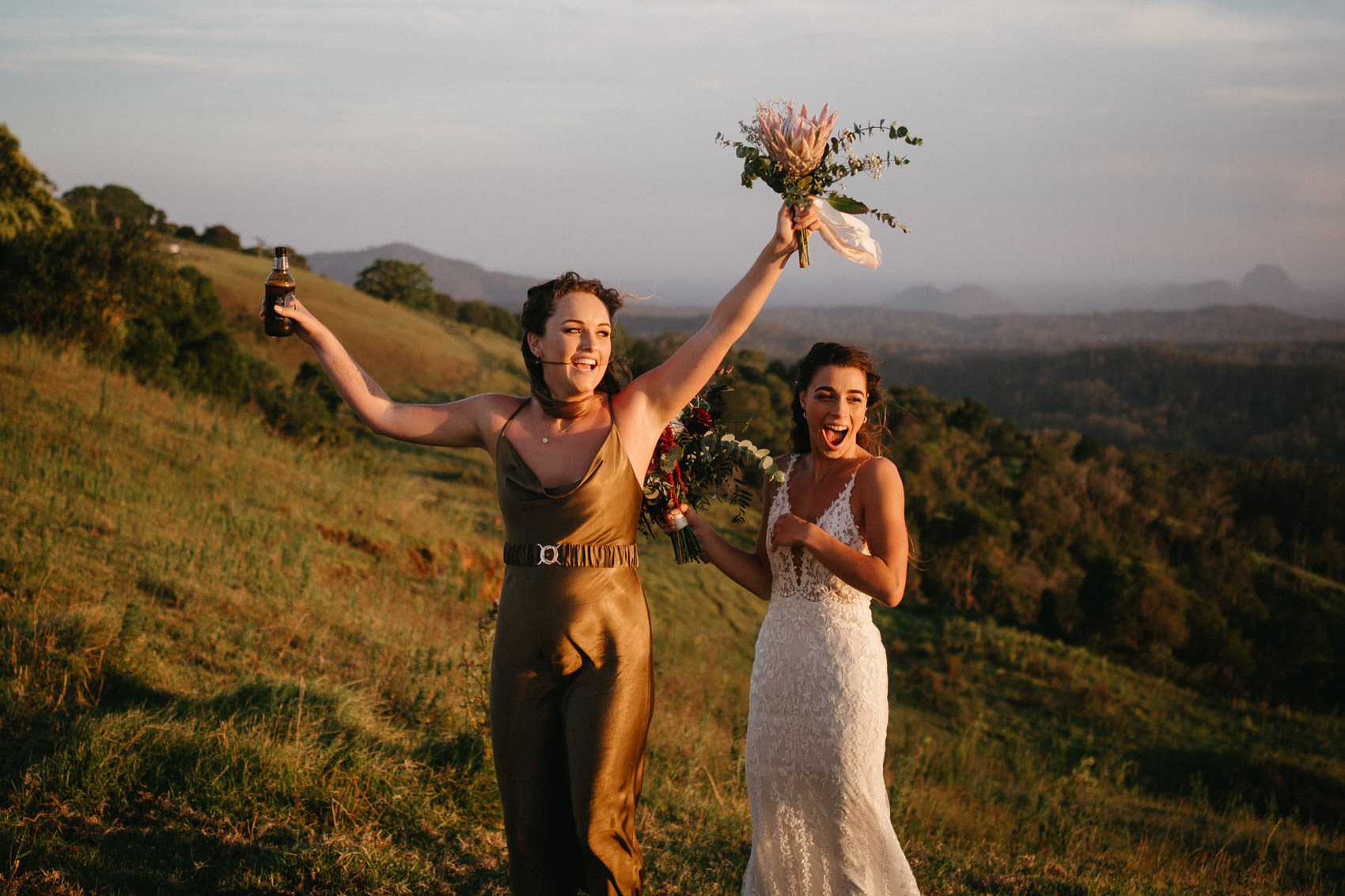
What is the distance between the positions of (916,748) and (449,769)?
938 cm

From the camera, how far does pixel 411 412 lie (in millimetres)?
3314

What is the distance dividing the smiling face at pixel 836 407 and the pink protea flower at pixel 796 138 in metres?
0.80

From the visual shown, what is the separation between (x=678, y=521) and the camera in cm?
350

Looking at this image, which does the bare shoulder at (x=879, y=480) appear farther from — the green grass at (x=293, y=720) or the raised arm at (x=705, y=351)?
the green grass at (x=293, y=720)

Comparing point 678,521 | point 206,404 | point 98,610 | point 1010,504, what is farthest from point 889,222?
point 1010,504

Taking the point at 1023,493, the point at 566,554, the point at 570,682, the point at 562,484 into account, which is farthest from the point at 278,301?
the point at 1023,493

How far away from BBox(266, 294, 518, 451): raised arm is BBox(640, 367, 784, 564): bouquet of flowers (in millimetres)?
607

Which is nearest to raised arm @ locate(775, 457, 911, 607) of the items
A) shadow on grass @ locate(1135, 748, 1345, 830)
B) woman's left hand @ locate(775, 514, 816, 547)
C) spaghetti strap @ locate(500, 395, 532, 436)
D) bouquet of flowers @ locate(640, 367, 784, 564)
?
woman's left hand @ locate(775, 514, 816, 547)

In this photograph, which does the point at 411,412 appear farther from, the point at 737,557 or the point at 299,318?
the point at 737,557

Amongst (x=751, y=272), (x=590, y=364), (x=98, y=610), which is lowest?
(x=98, y=610)

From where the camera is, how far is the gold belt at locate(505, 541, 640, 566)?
3.06 meters

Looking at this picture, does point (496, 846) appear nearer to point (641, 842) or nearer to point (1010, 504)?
point (641, 842)

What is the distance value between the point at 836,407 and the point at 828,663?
0.94m

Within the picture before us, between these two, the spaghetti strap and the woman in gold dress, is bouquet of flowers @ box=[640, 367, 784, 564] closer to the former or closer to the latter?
the woman in gold dress
